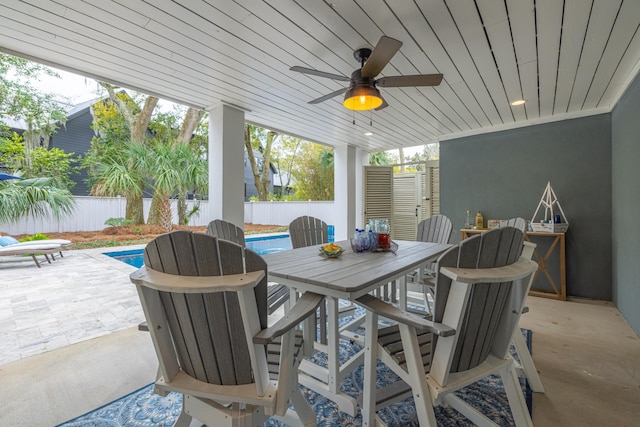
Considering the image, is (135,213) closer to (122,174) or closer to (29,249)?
(29,249)

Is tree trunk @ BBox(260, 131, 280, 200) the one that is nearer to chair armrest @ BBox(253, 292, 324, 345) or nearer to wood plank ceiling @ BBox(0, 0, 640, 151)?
wood plank ceiling @ BBox(0, 0, 640, 151)

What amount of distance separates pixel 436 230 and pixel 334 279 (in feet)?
7.32

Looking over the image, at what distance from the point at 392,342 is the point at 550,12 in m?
2.22

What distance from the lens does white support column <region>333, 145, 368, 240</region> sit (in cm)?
550

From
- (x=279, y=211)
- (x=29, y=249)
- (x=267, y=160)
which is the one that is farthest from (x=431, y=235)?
(x=267, y=160)

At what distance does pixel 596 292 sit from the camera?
3428 mm

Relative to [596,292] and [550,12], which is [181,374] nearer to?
[550,12]

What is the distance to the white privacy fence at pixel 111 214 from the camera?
269 inches

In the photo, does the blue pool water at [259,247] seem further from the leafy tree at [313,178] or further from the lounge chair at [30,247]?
the leafy tree at [313,178]

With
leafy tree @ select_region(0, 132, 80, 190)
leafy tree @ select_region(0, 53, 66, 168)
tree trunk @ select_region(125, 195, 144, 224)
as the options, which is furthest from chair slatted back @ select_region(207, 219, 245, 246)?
leafy tree @ select_region(0, 53, 66, 168)

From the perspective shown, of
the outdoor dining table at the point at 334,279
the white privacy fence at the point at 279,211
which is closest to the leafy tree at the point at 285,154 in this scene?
the white privacy fence at the point at 279,211

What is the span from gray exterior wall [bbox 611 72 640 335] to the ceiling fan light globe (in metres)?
2.39

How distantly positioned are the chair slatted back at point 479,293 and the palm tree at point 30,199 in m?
7.48

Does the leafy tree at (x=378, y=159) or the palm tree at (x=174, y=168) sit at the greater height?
the leafy tree at (x=378, y=159)
